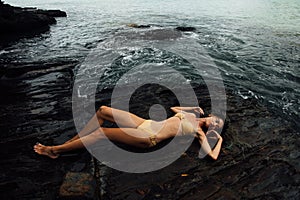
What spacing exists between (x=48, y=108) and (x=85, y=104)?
1.13 metres

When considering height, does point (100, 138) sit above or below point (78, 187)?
above

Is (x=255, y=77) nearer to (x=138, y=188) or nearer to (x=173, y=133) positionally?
(x=173, y=133)

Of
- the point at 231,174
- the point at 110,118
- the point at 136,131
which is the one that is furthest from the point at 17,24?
the point at 231,174

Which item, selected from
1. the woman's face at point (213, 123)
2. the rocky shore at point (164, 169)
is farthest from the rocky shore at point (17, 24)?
the woman's face at point (213, 123)

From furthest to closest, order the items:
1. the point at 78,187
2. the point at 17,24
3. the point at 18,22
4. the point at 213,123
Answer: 1. the point at 18,22
2. the point at 17,24
3. the point at 213,123
4. the point at 78,187

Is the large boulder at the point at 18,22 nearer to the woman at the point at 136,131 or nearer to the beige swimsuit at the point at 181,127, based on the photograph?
the woman at the point at 136,131

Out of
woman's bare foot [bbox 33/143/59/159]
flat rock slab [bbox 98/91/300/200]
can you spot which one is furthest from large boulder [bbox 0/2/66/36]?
flat rock slab [bbox 98/91/300/200]

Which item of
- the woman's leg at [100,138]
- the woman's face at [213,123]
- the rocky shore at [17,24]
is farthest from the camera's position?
the rocky shore at [17,24]

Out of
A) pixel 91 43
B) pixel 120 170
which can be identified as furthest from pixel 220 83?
pixel 91 43

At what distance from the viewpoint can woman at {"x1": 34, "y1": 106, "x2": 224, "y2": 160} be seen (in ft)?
15.9

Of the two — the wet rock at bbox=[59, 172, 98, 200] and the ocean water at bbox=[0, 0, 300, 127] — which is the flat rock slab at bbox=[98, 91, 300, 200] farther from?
the ocean water at bbox=[0, 0, 300, 127]

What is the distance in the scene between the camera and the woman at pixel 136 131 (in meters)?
4.86

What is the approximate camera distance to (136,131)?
4.92m

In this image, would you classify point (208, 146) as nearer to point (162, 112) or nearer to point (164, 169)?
point (164, 169)
